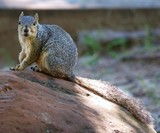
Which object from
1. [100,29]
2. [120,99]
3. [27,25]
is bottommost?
[120,99]

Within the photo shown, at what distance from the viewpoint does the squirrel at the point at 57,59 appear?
17.6 feet

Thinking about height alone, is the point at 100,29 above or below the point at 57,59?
above

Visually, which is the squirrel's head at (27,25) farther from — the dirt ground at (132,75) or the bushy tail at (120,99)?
the dirt ground at (132,75)

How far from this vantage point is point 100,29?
12031 millimetres

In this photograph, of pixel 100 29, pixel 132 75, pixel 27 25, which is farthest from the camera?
pixel 100 29

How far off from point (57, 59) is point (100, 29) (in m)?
6.64

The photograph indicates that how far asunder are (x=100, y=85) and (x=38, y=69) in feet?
2.24

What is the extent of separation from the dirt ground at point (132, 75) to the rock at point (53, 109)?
2.73 meters

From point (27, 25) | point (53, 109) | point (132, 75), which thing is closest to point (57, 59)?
point (27, 25)

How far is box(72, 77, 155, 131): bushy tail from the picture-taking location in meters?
5.45

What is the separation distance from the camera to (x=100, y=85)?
5691 millimetres

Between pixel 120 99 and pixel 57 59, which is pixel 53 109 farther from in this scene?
pixel 120 99

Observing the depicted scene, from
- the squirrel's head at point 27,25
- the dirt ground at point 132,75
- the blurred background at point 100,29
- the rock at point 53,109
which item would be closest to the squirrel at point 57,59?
the squirrel's head at point 27,25

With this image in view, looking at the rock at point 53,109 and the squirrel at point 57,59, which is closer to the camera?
the rock at point 53,109
